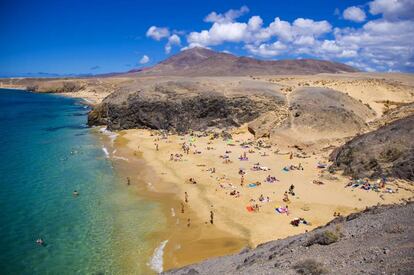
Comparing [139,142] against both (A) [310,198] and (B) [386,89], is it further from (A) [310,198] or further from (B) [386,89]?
(B) [386,89]

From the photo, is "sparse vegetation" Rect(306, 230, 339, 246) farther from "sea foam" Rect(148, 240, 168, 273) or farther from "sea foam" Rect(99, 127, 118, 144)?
"sea foam" Rect(99, 127, 118, 144)

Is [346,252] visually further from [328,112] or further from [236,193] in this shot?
[328,112]

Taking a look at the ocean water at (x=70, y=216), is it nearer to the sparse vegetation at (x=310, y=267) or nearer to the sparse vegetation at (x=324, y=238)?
the sparse vegetation at (x=324, y=238)

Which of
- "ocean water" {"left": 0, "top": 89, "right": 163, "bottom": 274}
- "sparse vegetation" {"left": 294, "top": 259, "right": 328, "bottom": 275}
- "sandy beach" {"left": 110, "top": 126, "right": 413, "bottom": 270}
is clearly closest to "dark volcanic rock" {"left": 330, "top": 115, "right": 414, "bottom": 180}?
"sandy beach" {"left": 110, "top": 126, "right": 413, "bottom": 270}

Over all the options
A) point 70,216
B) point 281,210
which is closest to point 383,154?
Result: point 281,210

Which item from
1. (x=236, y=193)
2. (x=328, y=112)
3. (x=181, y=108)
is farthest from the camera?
(x=181, y=108)
